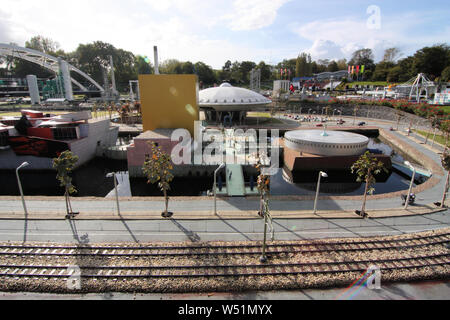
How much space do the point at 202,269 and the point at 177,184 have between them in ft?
70.5

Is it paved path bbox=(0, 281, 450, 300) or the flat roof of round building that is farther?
the flat roof of round building

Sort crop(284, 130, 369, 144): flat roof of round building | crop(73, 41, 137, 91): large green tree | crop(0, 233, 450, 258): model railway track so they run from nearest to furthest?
crop(0, 233, 450, 258): model railway track → crop(284, 130, 369, 144): flat roof of round building → crop(73, 41, 137, 91): large green tree

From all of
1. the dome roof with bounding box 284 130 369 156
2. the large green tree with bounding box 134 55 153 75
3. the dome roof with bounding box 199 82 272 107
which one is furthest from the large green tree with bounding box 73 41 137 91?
the dome roof with bounding box 284 130 369 156

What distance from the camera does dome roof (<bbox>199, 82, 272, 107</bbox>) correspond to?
216 feet

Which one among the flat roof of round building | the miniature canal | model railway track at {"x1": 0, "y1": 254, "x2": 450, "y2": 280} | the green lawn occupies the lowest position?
the miniature canal

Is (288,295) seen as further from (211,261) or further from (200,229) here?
(200,229)

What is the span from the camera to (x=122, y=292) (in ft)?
47.8

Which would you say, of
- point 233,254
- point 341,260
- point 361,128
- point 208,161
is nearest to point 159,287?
point 233,254

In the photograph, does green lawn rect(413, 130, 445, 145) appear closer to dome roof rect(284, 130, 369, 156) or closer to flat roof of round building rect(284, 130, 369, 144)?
flat roof of round building rect(284, 130, 369, 144)

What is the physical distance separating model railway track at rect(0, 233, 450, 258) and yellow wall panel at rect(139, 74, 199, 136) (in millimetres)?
28833

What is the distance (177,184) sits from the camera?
3656 centimetres

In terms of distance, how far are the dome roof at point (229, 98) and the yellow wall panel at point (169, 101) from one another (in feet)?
76.3
